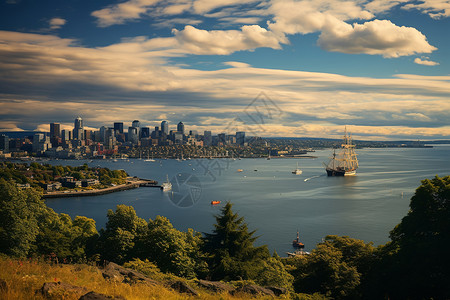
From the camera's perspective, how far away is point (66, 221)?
25.5 meters

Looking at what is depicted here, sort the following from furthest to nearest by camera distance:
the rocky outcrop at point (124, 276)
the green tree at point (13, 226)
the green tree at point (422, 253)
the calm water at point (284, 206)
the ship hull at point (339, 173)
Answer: the ship hull at point (339, 173) < the calm water at point (284, 206) < the green tree at point (13, 226) < the green tree at point (422, 253) < the rocky outcrop at point (124, 276)

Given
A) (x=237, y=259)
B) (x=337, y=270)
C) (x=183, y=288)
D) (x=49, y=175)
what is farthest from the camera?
(x=49, y=175)

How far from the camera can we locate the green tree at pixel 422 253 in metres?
10.8

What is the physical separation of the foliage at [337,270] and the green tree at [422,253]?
688 mm

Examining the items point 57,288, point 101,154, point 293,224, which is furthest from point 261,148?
point 57,288

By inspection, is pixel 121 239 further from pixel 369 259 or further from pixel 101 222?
pixel 101 222

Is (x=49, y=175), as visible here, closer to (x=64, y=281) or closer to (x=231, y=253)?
(x=231, y=253)

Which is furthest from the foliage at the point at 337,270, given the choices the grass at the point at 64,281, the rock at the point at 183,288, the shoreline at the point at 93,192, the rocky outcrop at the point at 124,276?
the shoreline at the point at 93,192

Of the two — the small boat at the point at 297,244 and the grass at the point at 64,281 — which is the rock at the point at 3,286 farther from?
the small boat at the point at 297,244

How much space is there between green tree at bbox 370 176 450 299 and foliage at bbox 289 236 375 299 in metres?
0.69

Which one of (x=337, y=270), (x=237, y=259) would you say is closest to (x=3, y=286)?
(x=237, y=259)

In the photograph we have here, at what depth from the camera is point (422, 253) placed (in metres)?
11.3

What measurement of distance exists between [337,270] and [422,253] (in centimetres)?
279

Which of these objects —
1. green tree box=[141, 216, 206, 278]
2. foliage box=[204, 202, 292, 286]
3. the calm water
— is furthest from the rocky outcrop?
the calm water
